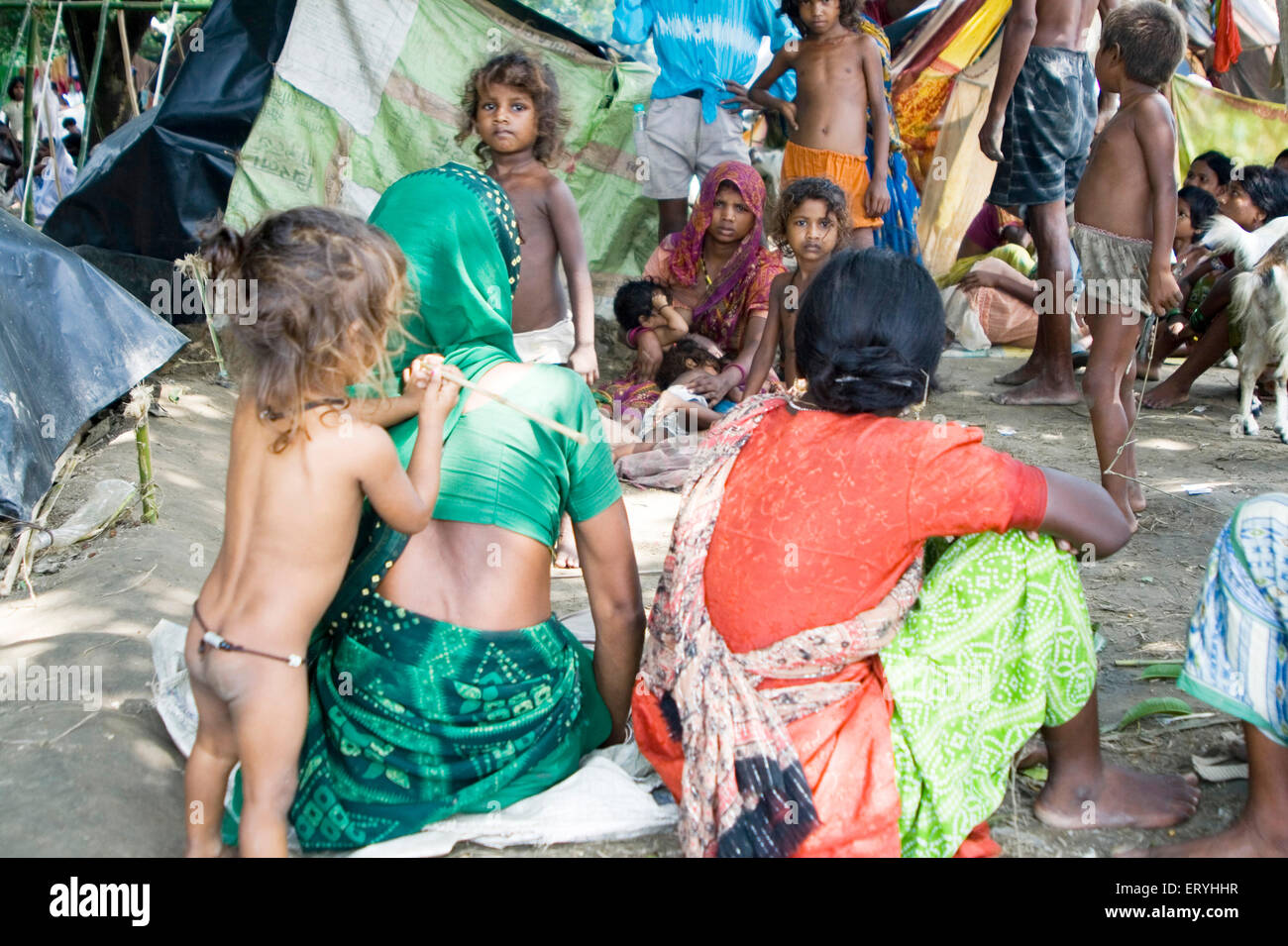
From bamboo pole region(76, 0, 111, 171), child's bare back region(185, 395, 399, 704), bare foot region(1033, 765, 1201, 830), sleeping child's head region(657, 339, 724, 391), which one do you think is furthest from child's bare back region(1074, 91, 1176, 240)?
bamboo pole region(76, 0, 111, 171)

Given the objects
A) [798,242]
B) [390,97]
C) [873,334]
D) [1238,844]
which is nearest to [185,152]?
[390,97]

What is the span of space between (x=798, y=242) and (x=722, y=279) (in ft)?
2.50

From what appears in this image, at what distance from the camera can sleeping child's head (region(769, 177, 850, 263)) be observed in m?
4.84

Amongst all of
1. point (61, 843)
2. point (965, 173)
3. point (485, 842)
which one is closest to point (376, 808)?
point (485, 842)

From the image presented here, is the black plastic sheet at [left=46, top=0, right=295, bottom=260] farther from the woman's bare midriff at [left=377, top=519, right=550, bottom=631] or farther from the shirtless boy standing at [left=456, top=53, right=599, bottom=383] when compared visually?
the woman's bare midriff at [left=377, top=519, right=550, bottom=631]

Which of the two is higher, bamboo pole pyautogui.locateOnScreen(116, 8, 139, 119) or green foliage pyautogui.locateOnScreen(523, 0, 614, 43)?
green foliage pyautogui.locateOnScreen(523, 0, 614, 43)

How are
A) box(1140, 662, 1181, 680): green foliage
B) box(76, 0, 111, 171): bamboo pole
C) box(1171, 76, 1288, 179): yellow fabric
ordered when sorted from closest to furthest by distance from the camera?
box(1140, 662, 1181, 680): green foliage < box(76, 0, 111, 171): bamboo pole < box(1171, 76, 1288, 179): yellow fabric

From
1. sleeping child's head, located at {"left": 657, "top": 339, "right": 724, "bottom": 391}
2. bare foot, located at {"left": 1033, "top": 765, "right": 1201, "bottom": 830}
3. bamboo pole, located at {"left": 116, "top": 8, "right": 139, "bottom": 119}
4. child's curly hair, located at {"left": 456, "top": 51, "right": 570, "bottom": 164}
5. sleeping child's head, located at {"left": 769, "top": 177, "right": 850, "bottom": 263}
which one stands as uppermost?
bamboo pole, located at {"left": 116, "top": 8, "right": 139, "bottom": 119}

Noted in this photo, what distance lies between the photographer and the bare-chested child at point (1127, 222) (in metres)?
3.93

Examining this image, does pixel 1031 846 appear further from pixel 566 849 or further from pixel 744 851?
pixel 566 849

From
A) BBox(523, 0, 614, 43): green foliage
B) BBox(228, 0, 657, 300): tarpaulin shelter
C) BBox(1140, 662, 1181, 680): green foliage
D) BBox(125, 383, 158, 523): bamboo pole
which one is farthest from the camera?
BBox(523, 0, 614, 43): green foliage

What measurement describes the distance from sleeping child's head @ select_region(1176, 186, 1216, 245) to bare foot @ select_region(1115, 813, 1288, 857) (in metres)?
5.05

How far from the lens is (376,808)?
213cm

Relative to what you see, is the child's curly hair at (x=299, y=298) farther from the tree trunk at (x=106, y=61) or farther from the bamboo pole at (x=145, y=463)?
the tree trunk at (x=106, y=61)
